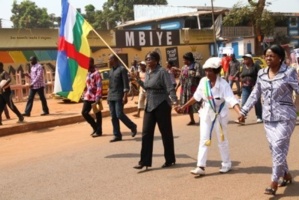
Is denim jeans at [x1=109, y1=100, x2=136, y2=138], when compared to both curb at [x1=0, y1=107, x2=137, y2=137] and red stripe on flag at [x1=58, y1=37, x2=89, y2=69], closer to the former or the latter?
red stripe on flag at [x1=58, y1=37, x2=89, y2=69]

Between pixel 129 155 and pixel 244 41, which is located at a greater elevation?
pixel 244 41

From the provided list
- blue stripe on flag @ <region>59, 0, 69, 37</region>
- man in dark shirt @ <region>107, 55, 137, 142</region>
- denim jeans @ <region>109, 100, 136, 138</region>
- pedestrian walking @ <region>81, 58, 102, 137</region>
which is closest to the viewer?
blue stripe on flag @ <region>59, 0, 69, 37</region>

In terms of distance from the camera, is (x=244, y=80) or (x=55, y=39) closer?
(x=244, y=80)

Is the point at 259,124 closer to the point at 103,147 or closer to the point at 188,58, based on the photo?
the point at 188,58

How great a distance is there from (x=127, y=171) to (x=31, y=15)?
207 ft

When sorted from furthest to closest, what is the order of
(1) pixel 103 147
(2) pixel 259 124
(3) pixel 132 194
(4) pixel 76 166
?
1. (2) pixel 259 124
2. (1) pixel 103 147
3. (4) pixel 76 166
4. (3) pixel 132 194

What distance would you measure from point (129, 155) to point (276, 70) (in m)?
3.29

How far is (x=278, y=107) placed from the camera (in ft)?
15.3

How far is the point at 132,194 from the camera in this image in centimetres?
509

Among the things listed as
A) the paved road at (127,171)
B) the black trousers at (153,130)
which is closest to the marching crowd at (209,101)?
the black trousers at (153,130)

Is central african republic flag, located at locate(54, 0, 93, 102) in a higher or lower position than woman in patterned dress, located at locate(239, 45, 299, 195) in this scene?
higher

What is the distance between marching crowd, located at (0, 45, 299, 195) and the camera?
183 inches

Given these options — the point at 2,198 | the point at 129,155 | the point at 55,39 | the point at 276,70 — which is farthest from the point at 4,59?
the point at 276,70

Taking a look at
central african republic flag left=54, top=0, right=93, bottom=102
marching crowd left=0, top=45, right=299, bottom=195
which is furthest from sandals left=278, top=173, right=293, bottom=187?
central african republic flag left=54, top=0, right=93, bottom=102
